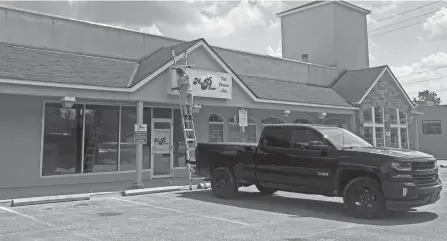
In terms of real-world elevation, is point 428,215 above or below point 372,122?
below

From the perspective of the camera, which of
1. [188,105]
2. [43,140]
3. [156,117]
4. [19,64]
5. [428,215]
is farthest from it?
[156,117]

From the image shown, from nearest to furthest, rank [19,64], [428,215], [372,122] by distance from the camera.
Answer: [428,215], [19,64], [372,122]

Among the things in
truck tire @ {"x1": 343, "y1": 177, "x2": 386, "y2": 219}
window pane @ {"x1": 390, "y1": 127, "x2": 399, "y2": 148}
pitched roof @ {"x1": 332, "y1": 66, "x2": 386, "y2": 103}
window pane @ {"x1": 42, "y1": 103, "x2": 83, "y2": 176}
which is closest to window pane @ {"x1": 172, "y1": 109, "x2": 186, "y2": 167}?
window pane @ {"x1": 42, "y1": 103, "x2": 83, "y2": 176}

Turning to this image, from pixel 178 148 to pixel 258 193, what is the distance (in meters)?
5.39

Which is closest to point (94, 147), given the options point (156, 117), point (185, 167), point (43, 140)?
point (43, 140)

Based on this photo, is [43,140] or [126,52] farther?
[126,52]

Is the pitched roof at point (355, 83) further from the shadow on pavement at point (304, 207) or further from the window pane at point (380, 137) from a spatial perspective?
the shadow on pavement at point (304, 207)

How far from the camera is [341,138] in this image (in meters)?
9.72

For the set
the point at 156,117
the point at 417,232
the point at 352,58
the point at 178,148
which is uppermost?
the point at 352,58

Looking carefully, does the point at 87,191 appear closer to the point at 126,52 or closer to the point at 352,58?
the point at 126,52

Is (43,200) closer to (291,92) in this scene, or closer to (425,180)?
(425,180)

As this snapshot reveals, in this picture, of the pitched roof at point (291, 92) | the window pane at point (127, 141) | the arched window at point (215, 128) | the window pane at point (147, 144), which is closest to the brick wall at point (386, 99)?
the pitched roof at point (291, 92)

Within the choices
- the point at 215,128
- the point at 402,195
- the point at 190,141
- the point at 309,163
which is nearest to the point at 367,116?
the point at 215,128

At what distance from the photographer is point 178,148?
16.8m
